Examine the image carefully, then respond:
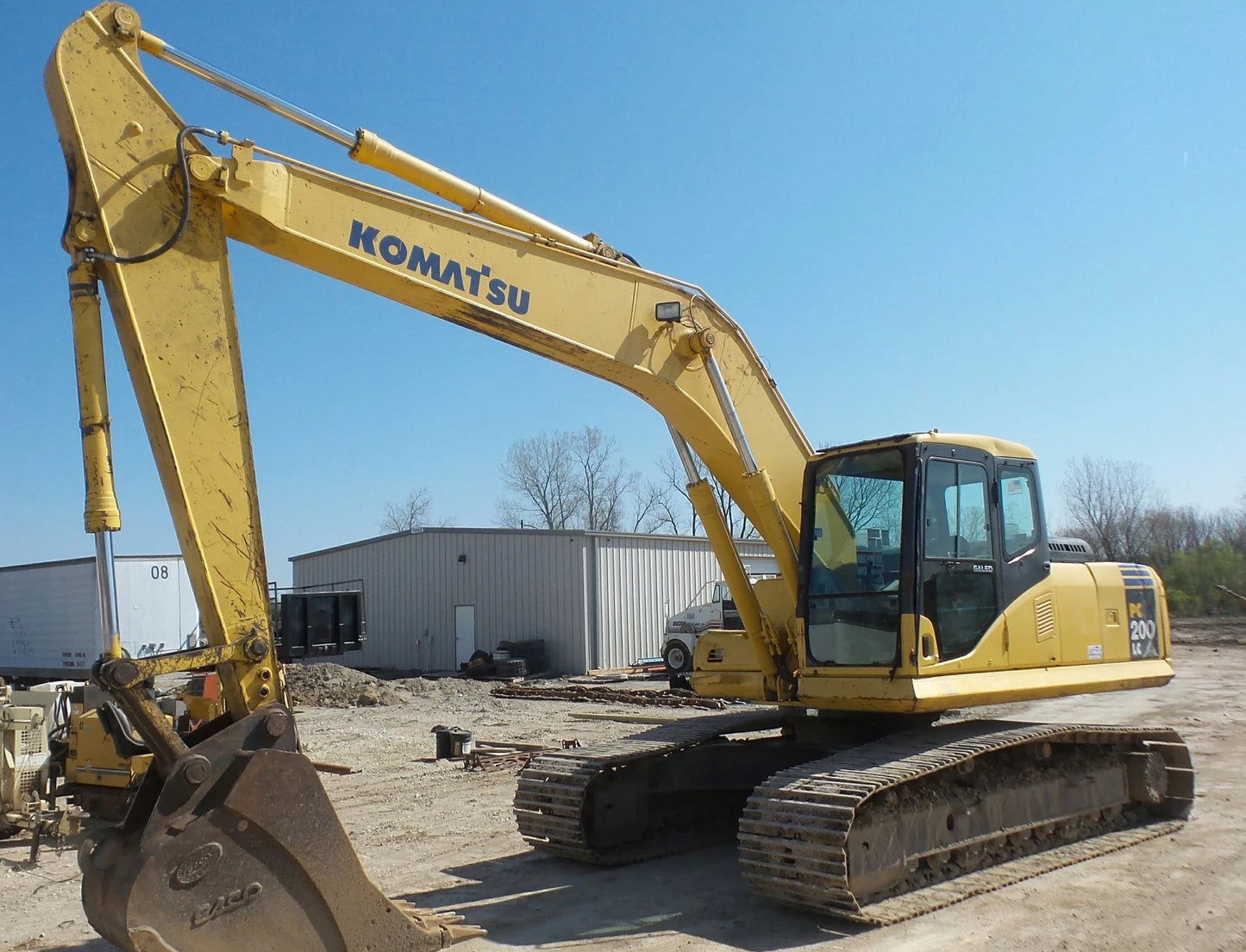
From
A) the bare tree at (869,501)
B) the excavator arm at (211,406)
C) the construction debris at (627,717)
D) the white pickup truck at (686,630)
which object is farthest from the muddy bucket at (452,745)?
the white pickup truck at (686,630)

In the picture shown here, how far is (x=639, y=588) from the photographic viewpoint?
1224 inches

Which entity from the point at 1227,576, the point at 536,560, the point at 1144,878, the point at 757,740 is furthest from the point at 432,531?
the point at 1227,576

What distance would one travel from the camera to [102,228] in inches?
A: 201

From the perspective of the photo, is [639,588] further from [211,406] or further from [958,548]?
[211,406]

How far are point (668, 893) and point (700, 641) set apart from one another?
2.30 metres

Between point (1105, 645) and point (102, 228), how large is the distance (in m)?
7.92

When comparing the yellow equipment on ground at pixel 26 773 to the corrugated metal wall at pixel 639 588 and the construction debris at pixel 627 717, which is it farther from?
the corrugated metal wall at pixel 639 588

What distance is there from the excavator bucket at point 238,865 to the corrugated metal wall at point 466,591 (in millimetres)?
24519

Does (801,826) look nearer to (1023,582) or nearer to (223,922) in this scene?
(1023,582)

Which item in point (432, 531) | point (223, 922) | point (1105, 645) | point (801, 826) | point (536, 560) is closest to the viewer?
point (223, 922)

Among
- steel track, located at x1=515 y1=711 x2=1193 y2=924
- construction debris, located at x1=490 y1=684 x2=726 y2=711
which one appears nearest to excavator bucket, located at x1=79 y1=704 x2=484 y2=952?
steel track, located at x1=515 y1=711 x2=1193 y2=924

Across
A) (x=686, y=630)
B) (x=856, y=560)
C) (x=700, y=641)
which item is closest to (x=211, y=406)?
(x=856, y=560)

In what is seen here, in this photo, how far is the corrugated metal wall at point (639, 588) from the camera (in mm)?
29906

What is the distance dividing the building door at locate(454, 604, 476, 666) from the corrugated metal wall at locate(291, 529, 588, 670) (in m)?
0.17
